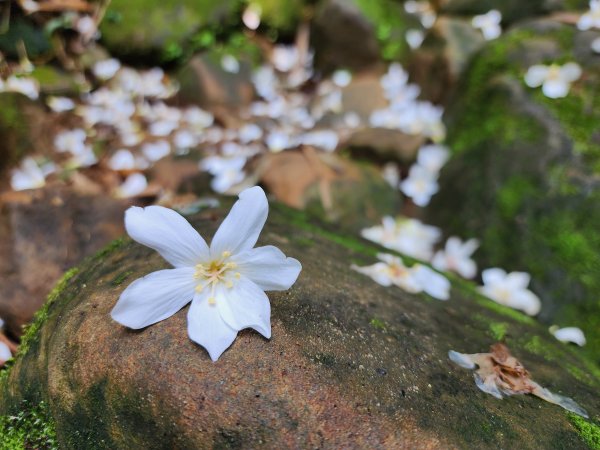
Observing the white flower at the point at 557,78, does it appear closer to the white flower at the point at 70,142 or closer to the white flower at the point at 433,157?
the white flower at the point at 433,157

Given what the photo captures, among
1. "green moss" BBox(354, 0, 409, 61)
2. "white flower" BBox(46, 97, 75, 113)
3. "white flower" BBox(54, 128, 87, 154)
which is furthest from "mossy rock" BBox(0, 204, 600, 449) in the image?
"green moss" BBox(354, 0, 409, 61)

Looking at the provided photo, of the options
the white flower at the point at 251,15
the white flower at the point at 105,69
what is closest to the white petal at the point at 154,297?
the white flower at the point at 105,69

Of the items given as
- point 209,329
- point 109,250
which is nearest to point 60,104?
point 109,250

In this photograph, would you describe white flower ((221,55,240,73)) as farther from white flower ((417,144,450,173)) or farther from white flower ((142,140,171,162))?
white flower ((417,144,450,173))

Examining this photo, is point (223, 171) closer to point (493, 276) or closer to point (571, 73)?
point (493, 276)

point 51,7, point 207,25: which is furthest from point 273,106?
point 51,7

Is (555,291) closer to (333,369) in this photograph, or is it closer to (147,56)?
(333,369)
